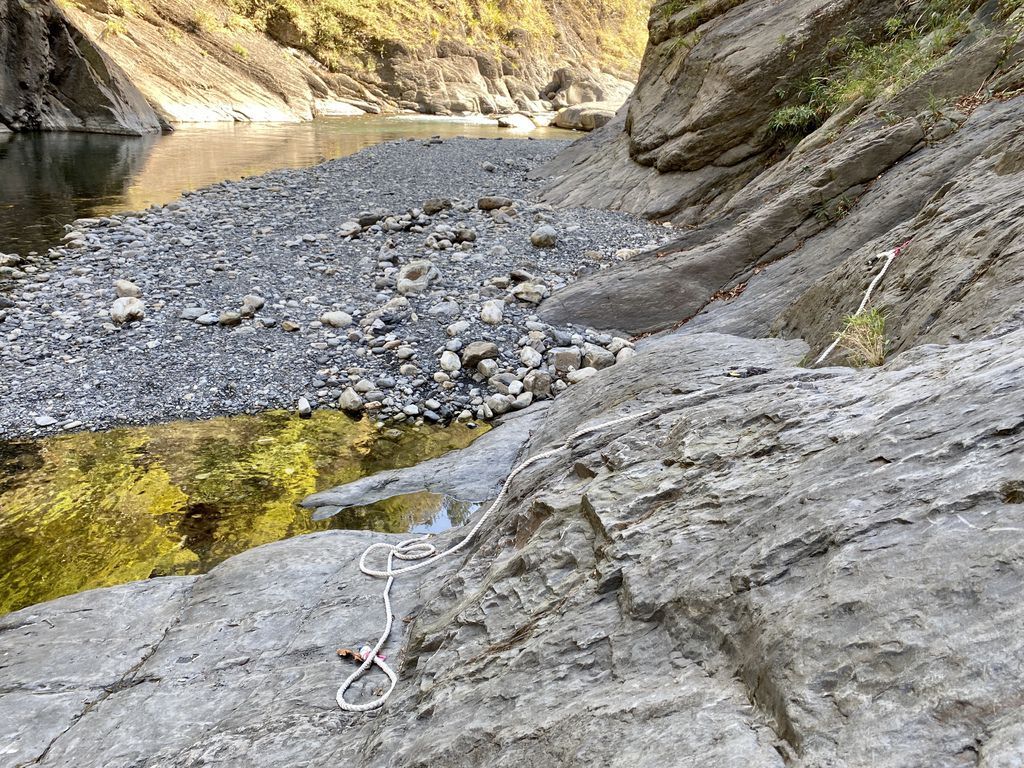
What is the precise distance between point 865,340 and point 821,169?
14.9 ft

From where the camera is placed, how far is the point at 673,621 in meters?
1.81

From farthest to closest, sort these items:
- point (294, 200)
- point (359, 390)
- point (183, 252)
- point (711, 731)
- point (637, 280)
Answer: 1. point (294, 200)
2. point (183, 252)
3. point (637, 280)
4. point (359, 390)
5. point (711, 731)

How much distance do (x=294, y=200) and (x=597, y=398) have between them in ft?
39.1

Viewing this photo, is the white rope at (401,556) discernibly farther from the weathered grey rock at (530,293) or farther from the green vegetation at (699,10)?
the green vegetation at (699,10)

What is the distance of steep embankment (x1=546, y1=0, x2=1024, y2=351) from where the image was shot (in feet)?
12.4

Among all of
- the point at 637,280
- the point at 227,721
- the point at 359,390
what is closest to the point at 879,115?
the point at 637,280

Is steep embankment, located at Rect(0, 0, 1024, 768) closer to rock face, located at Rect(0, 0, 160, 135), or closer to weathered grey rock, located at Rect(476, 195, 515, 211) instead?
weathered grey rock, located at Rect(476, 195, 515, 211)

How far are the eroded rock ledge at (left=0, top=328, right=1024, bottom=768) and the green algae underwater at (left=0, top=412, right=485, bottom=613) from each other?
102 centimetres

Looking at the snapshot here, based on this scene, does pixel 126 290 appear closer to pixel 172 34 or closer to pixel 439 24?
pixel 172 34

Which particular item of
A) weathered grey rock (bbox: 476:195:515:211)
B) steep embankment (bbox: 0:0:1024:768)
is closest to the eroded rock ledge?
steep embankment (bbox: 0:0:1024:768)

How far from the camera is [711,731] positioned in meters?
1.46

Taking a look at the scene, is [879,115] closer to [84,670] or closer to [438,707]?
[438,707]

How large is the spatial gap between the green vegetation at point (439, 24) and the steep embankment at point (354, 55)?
0.36 ft

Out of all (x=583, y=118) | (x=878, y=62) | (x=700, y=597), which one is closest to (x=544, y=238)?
(x=878, y=62)
